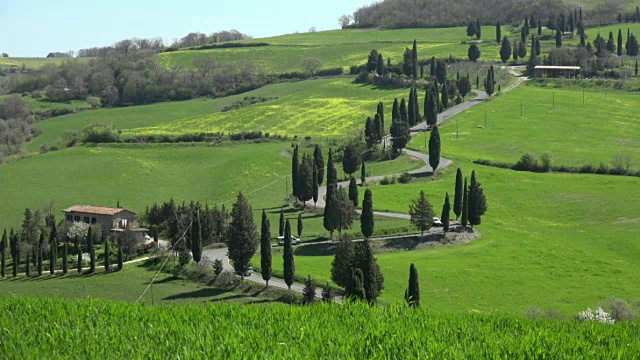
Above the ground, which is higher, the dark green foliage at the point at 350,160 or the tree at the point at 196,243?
the dark green foliage at the point at 350,160

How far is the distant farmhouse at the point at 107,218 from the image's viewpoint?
117 m

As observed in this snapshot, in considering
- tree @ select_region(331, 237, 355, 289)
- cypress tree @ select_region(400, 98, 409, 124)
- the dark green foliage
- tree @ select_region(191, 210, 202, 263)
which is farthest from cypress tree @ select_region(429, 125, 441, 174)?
tree @ select_region(331, 237, 355, 289)

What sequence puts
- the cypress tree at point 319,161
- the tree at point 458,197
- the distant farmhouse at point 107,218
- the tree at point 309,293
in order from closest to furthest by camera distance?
the tree at point 309,293 → the tree at point 458,197 → the distant farmhouse at point 107,218 → the cypress tree at point 319,161

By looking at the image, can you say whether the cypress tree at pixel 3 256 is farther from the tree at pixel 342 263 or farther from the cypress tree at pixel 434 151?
the cypress tree at pixel 434 151

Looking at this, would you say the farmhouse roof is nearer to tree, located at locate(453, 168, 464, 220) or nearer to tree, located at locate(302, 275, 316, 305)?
tree, located at locate(453, 168, 464, 220)

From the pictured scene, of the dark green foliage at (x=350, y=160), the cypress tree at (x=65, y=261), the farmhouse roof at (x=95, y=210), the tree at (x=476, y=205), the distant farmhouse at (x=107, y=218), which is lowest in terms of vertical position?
the cypress tree at (x=65, y=261)

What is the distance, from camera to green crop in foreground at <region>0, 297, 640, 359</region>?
3756 centimetres

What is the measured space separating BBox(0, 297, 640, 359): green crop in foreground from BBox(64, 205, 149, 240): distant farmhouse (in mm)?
69119

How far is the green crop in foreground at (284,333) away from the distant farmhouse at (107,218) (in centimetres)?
6912

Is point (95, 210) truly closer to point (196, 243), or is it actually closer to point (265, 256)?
point (196, 243)

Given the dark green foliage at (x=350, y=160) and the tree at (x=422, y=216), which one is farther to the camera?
the dark green foliage at (x=350, y=160)

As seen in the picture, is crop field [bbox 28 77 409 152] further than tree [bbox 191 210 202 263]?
Yes

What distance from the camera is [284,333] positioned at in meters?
41.2

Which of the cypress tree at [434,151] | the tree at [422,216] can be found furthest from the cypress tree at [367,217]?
the cypress tree at [434,151]
